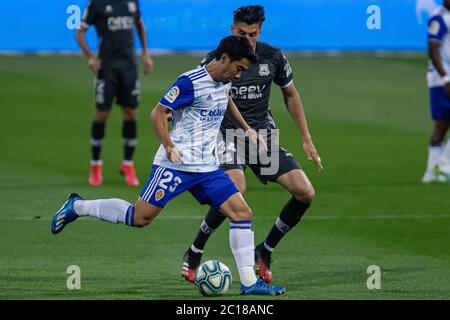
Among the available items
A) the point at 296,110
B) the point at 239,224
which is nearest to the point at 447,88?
the point at 296,110

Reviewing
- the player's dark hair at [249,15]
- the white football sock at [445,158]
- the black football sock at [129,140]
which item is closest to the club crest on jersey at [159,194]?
the player's dark hair at [249,15]

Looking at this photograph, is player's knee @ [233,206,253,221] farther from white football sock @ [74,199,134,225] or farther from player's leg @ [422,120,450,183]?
player's leg @ [422,120,450,183]

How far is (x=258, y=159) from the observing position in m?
10.7

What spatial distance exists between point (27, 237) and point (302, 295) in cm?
388

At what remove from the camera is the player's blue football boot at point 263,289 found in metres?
9.38

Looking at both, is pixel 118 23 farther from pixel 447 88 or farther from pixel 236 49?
pixel 236 49

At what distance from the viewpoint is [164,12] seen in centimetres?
2670

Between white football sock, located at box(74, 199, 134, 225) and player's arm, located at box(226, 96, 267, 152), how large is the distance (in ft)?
3.68

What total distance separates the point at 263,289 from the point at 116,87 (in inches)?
286

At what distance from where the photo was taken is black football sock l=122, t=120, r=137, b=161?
1625 cm

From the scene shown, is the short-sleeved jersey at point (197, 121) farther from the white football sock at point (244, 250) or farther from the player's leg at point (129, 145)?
the player's leg at point (129, 145)

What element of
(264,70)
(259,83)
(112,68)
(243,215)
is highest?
(264,70)

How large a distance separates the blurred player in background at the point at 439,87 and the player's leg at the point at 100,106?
165 inches

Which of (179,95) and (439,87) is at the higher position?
(179,95)
